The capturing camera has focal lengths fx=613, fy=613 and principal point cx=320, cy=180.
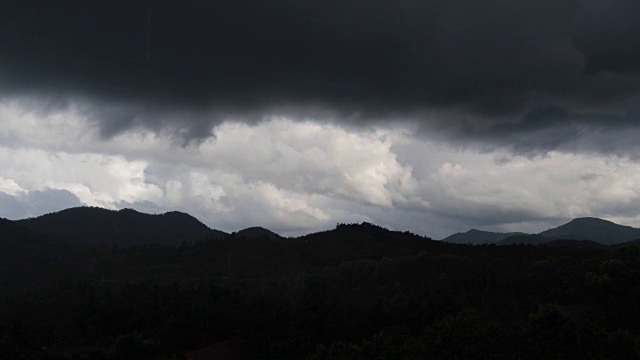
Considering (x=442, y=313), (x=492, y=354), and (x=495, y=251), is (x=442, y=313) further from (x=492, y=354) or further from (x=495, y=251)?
(x=495, y=251)

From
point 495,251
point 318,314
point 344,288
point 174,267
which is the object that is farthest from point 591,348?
point 174,267

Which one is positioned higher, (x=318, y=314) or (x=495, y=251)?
(x=495, y=251)

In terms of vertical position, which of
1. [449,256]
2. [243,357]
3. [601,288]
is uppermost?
[449,256]

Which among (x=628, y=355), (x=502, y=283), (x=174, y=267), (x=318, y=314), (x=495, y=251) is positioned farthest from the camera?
(x=174, y=267)

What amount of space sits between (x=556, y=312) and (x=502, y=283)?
50075mm

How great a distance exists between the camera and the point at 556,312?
6462cm

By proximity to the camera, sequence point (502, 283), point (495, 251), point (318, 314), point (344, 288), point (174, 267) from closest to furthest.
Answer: point (318, 314), point (502, 283), point (344, 288), point (495, 251), point (174, 267)

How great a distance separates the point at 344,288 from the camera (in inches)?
5143

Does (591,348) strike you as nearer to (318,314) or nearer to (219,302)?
(318,314)

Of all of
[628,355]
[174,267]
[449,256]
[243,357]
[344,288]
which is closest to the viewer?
[628,355]

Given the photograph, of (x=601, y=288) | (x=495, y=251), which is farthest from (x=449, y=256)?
(x=601, y=288)

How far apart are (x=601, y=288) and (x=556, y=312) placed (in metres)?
40.6

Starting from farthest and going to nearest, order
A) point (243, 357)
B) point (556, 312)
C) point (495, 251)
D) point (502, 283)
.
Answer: point (495, 251) → point (502, 283) → point (243, 357) → point (556, 312)

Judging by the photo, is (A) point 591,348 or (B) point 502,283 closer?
(A) point 591,348
